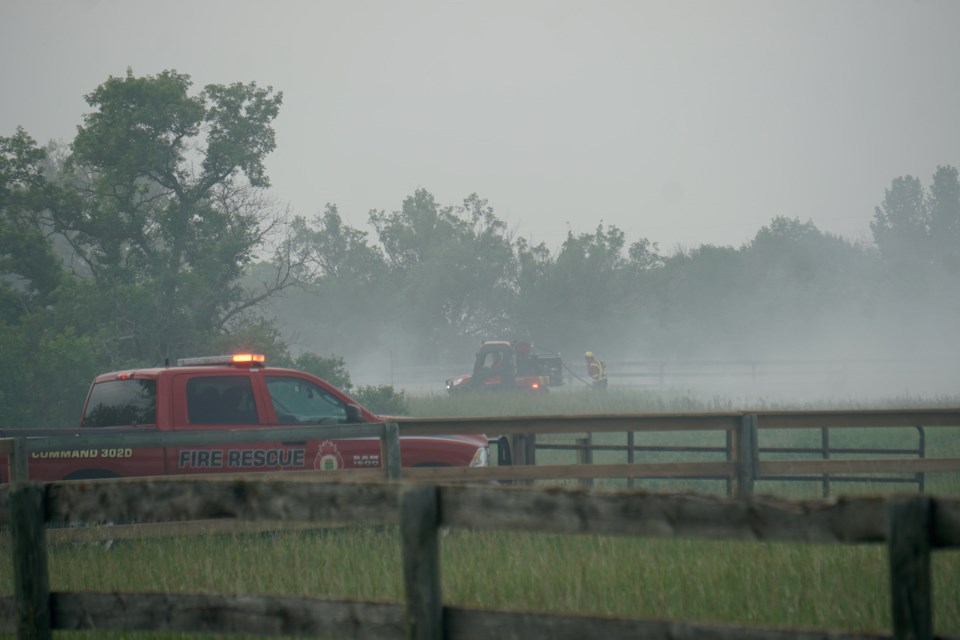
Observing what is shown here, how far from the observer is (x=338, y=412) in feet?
37.3

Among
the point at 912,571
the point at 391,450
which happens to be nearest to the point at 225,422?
the point at 391,450

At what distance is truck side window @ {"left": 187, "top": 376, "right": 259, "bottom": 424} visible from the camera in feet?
35.8

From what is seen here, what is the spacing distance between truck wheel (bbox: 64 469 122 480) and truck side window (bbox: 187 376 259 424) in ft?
3.17

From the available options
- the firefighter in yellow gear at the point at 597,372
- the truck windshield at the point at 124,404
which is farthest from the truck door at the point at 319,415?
the firefighter in yellow gear at the point at 597,372

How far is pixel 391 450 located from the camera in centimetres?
946

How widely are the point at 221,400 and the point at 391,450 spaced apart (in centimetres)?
239

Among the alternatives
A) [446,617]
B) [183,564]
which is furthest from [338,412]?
[446,617]

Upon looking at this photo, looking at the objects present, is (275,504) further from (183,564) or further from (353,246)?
(353,246)

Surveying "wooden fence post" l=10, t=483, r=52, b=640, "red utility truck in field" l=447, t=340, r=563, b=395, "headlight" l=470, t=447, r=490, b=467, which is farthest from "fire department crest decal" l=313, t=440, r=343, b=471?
"red utility truck in field" l=447, t=340, r=563, b=395

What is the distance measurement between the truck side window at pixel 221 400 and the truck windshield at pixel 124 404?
1.24 ft

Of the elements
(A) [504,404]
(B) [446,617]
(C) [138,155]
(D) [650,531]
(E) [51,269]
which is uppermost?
(C) [138,155]

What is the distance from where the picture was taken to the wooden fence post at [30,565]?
484cm

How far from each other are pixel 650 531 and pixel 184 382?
7951 millimetres

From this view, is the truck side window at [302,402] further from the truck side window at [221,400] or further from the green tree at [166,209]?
the green tree at [166,209]
